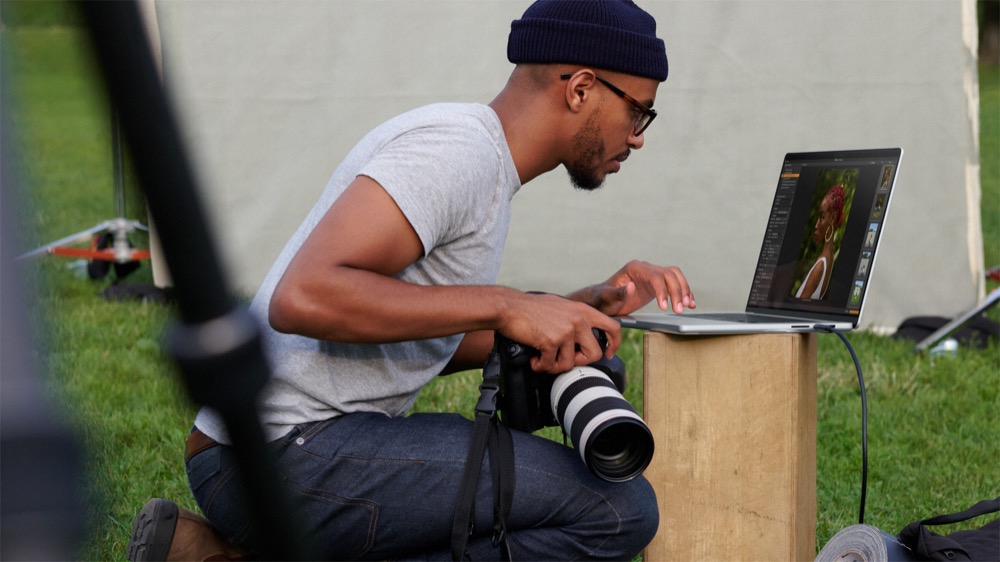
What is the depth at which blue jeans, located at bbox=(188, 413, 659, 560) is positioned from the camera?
1.91 m

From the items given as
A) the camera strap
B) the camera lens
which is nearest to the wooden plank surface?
the camera lens

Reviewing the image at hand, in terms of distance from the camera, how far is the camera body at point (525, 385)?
1935 mm

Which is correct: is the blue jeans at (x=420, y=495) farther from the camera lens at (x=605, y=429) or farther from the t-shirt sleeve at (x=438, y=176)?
the t-shirt sleeve at (x=438, y=176)

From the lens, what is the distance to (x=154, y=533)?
2.02 m

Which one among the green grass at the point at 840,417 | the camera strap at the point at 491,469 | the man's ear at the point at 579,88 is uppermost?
the man's ear at the point at 579,88

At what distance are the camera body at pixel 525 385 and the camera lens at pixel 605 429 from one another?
0.19 ft

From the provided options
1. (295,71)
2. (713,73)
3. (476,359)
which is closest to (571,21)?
(476,359)

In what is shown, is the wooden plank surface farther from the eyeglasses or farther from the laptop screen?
the eyeglasses

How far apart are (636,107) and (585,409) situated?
25.1 inches

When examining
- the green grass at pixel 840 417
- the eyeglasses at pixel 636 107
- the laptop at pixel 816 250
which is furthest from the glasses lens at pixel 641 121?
the green grass at pixel 840 417

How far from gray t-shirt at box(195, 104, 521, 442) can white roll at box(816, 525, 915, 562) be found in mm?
831

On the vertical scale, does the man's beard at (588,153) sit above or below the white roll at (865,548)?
above

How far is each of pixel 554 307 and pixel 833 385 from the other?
2.65 m

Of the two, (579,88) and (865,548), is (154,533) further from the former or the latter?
(865,548)
